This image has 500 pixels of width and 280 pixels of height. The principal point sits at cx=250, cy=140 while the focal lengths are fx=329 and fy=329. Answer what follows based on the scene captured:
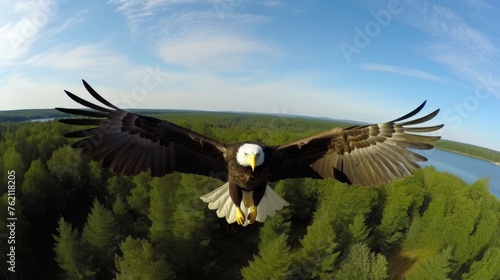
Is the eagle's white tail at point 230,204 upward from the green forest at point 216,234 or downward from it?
upward

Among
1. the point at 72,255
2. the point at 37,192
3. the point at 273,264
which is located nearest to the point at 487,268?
→ the point at 273,264

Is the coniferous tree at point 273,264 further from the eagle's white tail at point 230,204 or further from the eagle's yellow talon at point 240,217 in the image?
the eagle's yellow talon at point 240,217

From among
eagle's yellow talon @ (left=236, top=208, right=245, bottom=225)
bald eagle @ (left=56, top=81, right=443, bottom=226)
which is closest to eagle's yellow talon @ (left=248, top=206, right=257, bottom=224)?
bald eagle @ (left=56, top=81, right=443, bottom=226)

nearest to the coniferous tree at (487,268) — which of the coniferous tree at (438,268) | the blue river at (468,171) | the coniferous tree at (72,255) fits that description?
the coniferous tree at (438,268)

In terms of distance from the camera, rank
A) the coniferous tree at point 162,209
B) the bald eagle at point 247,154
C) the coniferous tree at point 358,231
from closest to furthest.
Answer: the bald eagle at point 247,154 < the coniferous tree at point 162,209 < the coniferous tree at point 358,231

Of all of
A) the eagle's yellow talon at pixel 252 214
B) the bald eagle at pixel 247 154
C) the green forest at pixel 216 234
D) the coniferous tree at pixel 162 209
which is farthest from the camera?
the coniferous tree at pixel 162 209

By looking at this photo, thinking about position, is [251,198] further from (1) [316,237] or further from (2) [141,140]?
(1) [316,237]

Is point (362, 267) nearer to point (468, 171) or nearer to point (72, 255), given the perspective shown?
point (72, 255)
